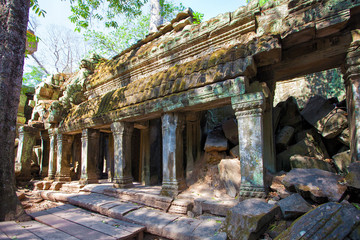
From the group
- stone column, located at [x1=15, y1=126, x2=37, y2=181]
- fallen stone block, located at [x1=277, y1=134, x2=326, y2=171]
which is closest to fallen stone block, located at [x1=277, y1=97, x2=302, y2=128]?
fallen stone block, located at [x1=277, y1=134, x2=326, y2=171]

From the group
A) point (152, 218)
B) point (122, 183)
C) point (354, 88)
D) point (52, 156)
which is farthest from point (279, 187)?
point (52, 156)

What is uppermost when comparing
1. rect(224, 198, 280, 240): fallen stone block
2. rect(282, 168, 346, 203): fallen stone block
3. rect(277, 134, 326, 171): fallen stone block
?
rect(277, 134, 326, 171): fallen stone block

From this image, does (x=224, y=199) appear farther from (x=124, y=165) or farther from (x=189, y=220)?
(x=124, y=165)

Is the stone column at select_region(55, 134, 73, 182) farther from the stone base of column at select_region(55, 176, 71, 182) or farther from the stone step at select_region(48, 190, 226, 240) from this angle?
the stone step at select_region(48, 190, 226, 240)

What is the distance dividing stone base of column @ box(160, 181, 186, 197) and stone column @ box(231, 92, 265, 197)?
4.59 feet

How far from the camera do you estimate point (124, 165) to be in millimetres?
5395

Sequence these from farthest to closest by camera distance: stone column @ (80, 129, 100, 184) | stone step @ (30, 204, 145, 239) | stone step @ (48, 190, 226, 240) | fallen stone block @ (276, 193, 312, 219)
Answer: stone column @ (80, 129, 100, 184)
stone step @ (30, 204, 145, 239)
stone step @ (48, 190, 226, 240)
fallen stone block @ (276, 193, 312, 219)

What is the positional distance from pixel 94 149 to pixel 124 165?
6.02 feet

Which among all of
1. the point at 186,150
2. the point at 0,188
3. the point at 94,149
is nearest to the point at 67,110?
the point at 94,149

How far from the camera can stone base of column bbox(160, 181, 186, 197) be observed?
4207mm

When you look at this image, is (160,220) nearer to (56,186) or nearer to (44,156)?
(56,186)

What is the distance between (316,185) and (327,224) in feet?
3.04

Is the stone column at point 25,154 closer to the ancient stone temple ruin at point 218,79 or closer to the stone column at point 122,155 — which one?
the ancient stone temple ruin at point 218,79

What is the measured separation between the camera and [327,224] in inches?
78.0
